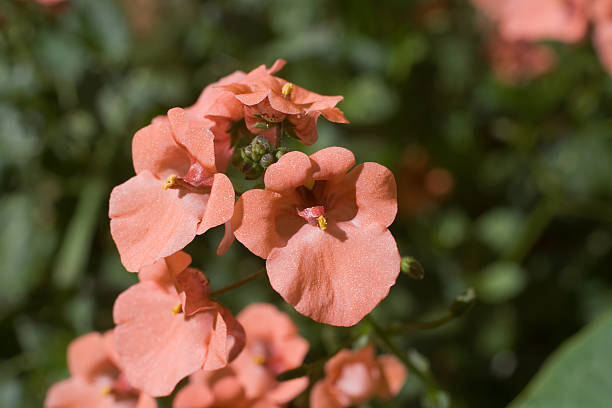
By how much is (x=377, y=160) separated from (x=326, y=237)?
134cm

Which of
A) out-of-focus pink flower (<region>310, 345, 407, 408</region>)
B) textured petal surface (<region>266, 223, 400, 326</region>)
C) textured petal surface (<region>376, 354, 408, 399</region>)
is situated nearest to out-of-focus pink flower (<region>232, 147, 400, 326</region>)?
textured petal surface (<region>266, 223, 400, 326</region>)

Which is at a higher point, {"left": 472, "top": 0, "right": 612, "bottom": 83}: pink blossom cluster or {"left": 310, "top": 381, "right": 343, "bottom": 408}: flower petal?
{"left": 472, "top": 0, "right": 612, "bottom": 83}: pink blossom cluster

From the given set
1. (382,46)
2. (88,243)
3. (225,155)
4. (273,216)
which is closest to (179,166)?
(225,155)

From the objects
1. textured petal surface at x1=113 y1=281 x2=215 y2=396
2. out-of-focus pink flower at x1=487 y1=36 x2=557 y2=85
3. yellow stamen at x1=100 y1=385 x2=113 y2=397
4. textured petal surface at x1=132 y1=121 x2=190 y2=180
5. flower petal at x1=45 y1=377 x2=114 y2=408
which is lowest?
flower petal at x1=45 y1=377 x2=114 y2=408

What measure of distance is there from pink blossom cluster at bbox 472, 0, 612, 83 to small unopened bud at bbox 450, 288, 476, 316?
1187 mm

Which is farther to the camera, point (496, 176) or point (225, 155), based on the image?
point (496, 176)

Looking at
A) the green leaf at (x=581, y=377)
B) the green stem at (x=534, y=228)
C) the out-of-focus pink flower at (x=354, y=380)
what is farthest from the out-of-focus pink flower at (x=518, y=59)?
the out-of-focus pink flower at (x=354, y=380)

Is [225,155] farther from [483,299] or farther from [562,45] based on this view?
[562,45]

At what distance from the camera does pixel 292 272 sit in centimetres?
99

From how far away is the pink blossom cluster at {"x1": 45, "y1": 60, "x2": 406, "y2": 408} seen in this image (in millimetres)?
989

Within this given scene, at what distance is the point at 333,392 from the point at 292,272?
46 cm

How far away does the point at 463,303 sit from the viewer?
1176 mm

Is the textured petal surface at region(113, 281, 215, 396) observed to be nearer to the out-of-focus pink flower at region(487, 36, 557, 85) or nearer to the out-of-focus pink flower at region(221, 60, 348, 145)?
the out-of-focus pink flower at region(221, 60, 348, 145)

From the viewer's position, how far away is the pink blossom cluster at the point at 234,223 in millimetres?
Answer: 989
